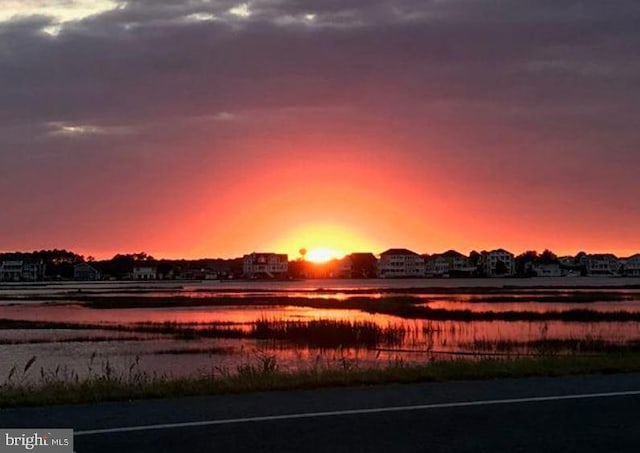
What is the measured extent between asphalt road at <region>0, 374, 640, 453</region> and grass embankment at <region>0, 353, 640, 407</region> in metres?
0.69

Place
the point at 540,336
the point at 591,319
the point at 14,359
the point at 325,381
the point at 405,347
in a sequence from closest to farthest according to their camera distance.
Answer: the point at 325,381
the point at 14,359
the point at 405,347
the point at 540,336
the point at 591,319

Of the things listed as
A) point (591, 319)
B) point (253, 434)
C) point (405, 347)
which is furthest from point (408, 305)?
point (253, 434)

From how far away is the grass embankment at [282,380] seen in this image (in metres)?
12.9

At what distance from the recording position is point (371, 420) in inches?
424

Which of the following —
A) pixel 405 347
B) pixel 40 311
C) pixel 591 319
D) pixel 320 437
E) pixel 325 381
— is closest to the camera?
pixel 320 437

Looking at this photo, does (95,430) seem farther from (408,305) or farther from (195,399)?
(408,305)

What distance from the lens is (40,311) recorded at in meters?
65.2

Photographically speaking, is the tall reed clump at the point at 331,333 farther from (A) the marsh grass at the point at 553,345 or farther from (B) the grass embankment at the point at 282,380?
(B) the grass embankment at the point at 282,380

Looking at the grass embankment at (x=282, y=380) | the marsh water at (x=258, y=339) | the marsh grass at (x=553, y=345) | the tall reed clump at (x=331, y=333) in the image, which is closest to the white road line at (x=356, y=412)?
the grass embankment at (x=282, y=380)

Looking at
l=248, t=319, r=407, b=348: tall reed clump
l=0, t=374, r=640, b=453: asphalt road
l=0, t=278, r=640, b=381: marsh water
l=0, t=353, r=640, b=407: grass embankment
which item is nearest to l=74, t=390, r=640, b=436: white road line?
l=0, t=374, r=640, b=453: asphalt road

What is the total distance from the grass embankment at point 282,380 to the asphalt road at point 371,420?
69 cm

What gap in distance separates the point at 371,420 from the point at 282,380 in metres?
3.78

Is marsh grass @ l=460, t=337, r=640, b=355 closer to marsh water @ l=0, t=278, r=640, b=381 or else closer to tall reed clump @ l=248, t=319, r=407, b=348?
marsh water @ l=0, t=278, r=640, b=381

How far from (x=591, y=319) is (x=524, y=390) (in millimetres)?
39146
